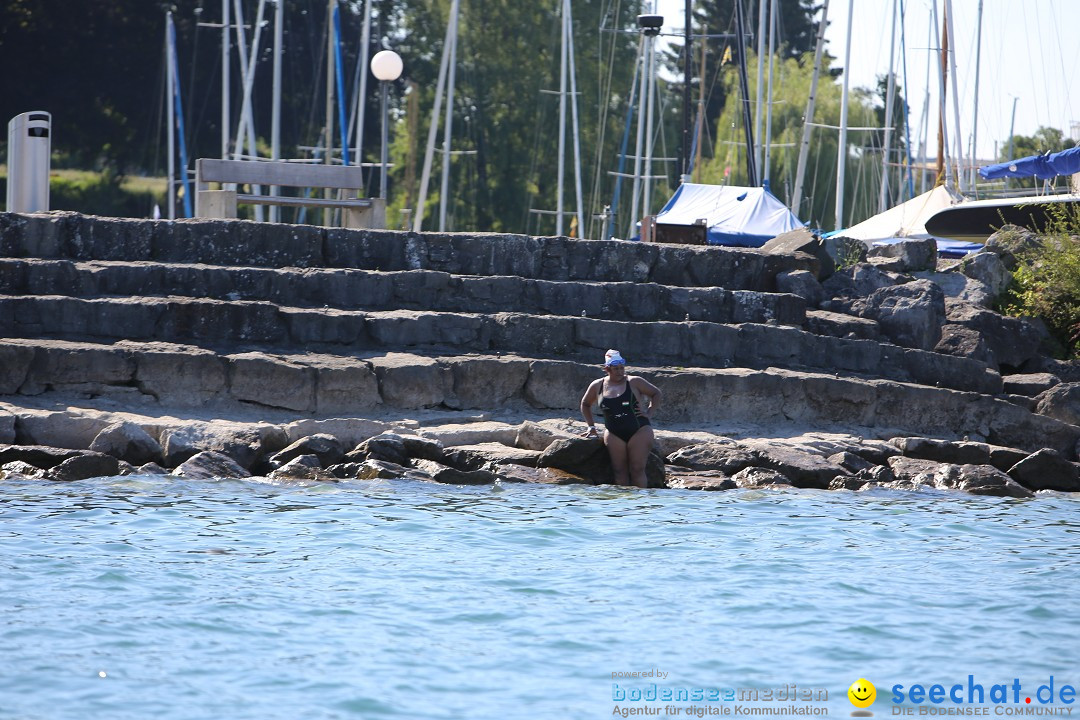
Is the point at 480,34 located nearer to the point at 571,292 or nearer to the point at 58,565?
the point at 571,292

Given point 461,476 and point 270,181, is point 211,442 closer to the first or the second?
point 461,476

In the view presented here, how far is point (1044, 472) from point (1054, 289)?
465cm

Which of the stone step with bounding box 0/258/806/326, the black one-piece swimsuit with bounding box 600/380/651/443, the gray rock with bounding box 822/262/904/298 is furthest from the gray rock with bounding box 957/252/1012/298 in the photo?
the black one-piece swimsuit with bounding box 600/380/651/443

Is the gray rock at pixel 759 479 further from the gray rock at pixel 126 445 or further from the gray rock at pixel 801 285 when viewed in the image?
the gray rock at pixel 126 445

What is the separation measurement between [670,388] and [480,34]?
28640 millimetres

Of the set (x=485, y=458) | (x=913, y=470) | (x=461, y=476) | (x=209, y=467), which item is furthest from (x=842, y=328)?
(x=209, y=467)

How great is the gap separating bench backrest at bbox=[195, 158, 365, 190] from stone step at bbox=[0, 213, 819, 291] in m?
1.51

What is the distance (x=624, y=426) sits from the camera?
40.0 ft

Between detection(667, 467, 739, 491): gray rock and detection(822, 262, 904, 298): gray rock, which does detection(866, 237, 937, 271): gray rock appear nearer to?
detection(822, 262, 904, 298): gray rock

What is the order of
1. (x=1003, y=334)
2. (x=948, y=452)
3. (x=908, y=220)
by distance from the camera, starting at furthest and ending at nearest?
(x=908, y=220) → (x=1003, y=334) → (x=948, y=452)

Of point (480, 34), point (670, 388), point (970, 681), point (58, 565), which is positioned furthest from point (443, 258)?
point (480, 34)

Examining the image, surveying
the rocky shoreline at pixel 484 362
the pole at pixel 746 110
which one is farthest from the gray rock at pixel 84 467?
the pole at pixel 746 110

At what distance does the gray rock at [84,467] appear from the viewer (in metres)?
11.3

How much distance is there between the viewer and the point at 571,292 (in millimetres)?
15406
